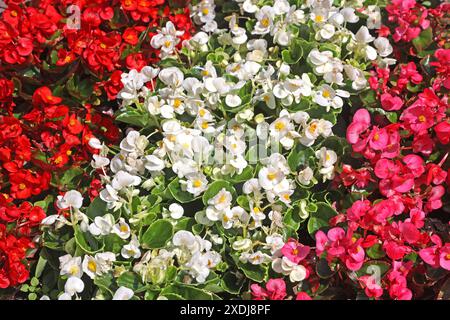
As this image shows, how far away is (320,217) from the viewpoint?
192 centimetres

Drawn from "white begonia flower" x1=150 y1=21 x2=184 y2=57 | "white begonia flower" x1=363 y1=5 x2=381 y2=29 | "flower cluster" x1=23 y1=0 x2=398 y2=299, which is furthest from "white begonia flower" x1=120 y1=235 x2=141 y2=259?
"white begonia flower" x1=363 y1=5 x2=381 y2=29

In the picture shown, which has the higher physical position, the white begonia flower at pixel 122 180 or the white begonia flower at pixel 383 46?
the white begonia flower at pixel 383 46

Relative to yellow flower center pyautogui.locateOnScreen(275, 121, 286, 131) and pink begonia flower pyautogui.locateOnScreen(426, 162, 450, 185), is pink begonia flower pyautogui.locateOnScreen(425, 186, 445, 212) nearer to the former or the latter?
pink begonia flower pyautogui.locateOnScreen(426, 162, 450, 185)

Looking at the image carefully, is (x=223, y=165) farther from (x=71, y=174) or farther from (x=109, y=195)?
(x=71, y=174)

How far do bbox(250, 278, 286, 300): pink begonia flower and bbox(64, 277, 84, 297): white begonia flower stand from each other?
474mm

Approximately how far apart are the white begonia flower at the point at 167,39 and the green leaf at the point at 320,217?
2.68 ft

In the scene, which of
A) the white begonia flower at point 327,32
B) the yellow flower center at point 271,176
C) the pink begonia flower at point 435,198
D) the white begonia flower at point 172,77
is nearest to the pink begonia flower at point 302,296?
the yellow flower center at point 271,176

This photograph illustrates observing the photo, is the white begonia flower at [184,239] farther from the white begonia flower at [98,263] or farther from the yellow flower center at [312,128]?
the yellow flower center at [312,128]

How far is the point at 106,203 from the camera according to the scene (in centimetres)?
192

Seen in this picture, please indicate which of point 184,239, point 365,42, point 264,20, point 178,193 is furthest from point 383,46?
point 184,239

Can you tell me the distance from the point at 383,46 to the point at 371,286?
2.92 feet

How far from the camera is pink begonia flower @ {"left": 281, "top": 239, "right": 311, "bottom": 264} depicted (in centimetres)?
179

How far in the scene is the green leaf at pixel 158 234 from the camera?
182cm
